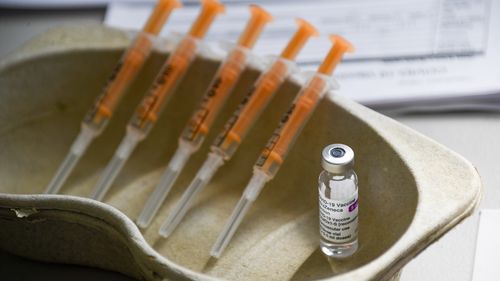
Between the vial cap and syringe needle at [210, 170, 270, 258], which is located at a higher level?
the vial cap

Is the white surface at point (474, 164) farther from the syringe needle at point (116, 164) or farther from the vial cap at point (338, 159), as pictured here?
the syringe needle at point (116, 164)

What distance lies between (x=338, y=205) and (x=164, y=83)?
18 cm

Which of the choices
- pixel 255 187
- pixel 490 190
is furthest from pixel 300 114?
pixel 490 190

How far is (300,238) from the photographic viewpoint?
57cm

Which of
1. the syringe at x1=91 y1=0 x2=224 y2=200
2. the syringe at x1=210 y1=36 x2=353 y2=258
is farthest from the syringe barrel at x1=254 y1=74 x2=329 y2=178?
the syringe at x1=91 y1=0 x2=224 y2=200

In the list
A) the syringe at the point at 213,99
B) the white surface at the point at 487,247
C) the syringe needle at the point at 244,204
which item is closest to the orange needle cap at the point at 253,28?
the syringe at the point at 213,99

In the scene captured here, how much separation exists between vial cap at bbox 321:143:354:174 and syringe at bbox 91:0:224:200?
6.6 inches

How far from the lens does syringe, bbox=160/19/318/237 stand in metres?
0.60

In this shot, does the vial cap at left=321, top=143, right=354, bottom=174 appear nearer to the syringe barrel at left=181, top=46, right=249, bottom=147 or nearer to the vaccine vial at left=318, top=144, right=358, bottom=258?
the vaccine vial at left=318, top=144, right=358, bottom=258

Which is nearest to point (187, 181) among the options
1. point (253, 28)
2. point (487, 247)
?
point (253, 28)

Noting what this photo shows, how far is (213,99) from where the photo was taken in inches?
24.2

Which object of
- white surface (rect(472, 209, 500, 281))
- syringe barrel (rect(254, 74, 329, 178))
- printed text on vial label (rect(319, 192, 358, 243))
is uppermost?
syringe barrel (rect(254, 74, 329, 178))

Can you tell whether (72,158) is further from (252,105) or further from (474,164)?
(474,164)

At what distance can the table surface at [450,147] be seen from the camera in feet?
1.91
